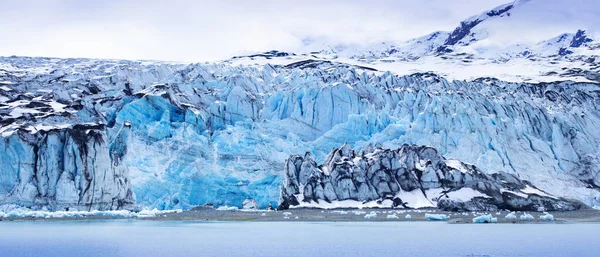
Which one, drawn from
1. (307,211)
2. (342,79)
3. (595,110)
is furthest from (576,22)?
(307,211)

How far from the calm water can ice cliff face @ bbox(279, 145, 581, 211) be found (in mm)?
9481

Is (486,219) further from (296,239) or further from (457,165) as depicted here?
(296,239)

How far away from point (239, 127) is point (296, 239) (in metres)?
25.3

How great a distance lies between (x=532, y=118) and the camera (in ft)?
187

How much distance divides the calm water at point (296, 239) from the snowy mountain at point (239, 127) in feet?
20.9

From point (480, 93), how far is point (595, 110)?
10.1m

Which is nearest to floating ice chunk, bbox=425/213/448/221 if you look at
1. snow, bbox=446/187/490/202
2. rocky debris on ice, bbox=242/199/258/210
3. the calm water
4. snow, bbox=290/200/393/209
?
the calm water

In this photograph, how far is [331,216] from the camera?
40.5 meters

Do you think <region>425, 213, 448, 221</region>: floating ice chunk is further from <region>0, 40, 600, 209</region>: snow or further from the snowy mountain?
the snowy mountain

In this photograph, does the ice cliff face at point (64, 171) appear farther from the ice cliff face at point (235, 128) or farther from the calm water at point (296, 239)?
the calm water at point (296, 239)

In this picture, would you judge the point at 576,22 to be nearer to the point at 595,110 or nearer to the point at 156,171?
the point at 595,110

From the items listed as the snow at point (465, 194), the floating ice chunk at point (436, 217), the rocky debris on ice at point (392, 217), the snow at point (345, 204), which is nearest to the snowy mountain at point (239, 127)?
the snow at point (465, 194)

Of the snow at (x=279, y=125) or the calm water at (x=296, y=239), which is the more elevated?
the snow at (x=279, y=125)

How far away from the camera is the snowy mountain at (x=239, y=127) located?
4094cm
